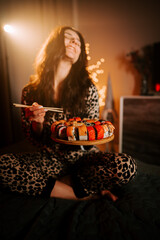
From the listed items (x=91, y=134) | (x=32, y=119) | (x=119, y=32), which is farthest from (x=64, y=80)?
(x=119, y=32)

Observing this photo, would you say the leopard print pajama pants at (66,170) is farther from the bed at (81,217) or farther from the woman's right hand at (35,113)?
the woman's right hand at (35,113)

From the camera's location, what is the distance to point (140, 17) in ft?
5.55

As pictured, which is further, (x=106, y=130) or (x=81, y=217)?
(x=106, y=130)

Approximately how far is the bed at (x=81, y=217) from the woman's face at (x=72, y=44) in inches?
35.2

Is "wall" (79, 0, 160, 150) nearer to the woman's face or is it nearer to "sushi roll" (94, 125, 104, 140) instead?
the woman's face

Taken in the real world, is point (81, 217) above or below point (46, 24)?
below

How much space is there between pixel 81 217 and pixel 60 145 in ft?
1.44

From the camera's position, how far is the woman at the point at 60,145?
829 mm

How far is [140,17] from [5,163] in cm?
197

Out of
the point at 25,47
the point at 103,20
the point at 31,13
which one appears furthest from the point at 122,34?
the point at 25,47

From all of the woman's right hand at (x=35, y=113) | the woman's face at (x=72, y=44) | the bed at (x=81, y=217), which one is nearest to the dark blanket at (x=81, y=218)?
the bed at (x=81, y=217)

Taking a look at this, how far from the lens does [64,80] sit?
105 cm

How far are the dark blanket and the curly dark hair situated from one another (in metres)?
0.58

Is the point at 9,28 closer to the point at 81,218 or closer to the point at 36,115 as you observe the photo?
the point at 36,115
